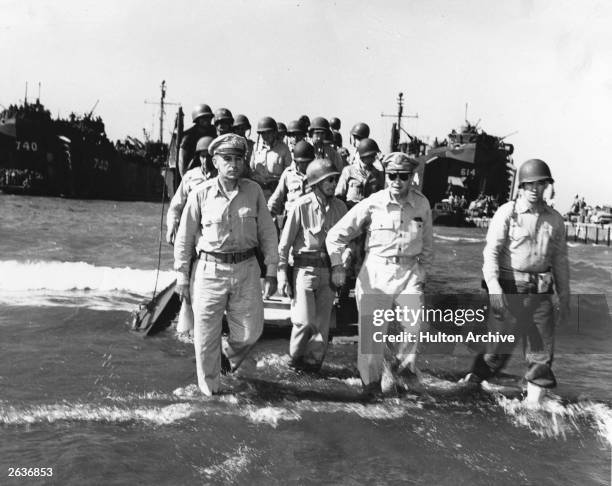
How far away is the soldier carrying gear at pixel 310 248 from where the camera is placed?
6.67m

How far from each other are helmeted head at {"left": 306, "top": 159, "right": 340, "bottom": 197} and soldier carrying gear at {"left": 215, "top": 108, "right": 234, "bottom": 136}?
2.14m

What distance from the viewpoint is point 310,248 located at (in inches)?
267

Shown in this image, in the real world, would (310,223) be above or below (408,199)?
below

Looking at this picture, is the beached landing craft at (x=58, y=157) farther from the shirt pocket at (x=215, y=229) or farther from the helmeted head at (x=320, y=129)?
the shirt pocket at (x=215, y=229)

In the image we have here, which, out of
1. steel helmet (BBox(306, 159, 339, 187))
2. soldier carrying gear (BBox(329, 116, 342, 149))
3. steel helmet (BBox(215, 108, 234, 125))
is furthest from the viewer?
soldier carrying gear (BBox(329, 116, 342, 149))

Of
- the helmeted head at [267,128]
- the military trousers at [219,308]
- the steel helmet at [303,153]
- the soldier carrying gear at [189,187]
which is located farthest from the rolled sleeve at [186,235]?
the helmeted head at [267,128]

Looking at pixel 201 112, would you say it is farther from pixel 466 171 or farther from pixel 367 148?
pixel 466 171

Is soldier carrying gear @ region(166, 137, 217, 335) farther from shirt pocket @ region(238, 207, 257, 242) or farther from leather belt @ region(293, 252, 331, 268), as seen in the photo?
shirt pocket @ region(238, 207, 257, 242)

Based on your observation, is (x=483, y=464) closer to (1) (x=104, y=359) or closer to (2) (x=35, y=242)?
(1) (x=104, y=359)

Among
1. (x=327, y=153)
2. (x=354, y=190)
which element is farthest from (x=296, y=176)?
(x=327, y=153)

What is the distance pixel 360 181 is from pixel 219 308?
326 centimetres

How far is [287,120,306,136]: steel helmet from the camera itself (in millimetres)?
9750

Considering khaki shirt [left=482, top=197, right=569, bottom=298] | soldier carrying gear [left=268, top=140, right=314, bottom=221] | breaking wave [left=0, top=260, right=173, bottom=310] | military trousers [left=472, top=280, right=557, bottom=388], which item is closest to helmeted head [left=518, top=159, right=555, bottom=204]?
khaki shirt [left=482, top=197, right=569, bottom=298]

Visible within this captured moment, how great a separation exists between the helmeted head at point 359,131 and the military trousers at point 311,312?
11.5ft
